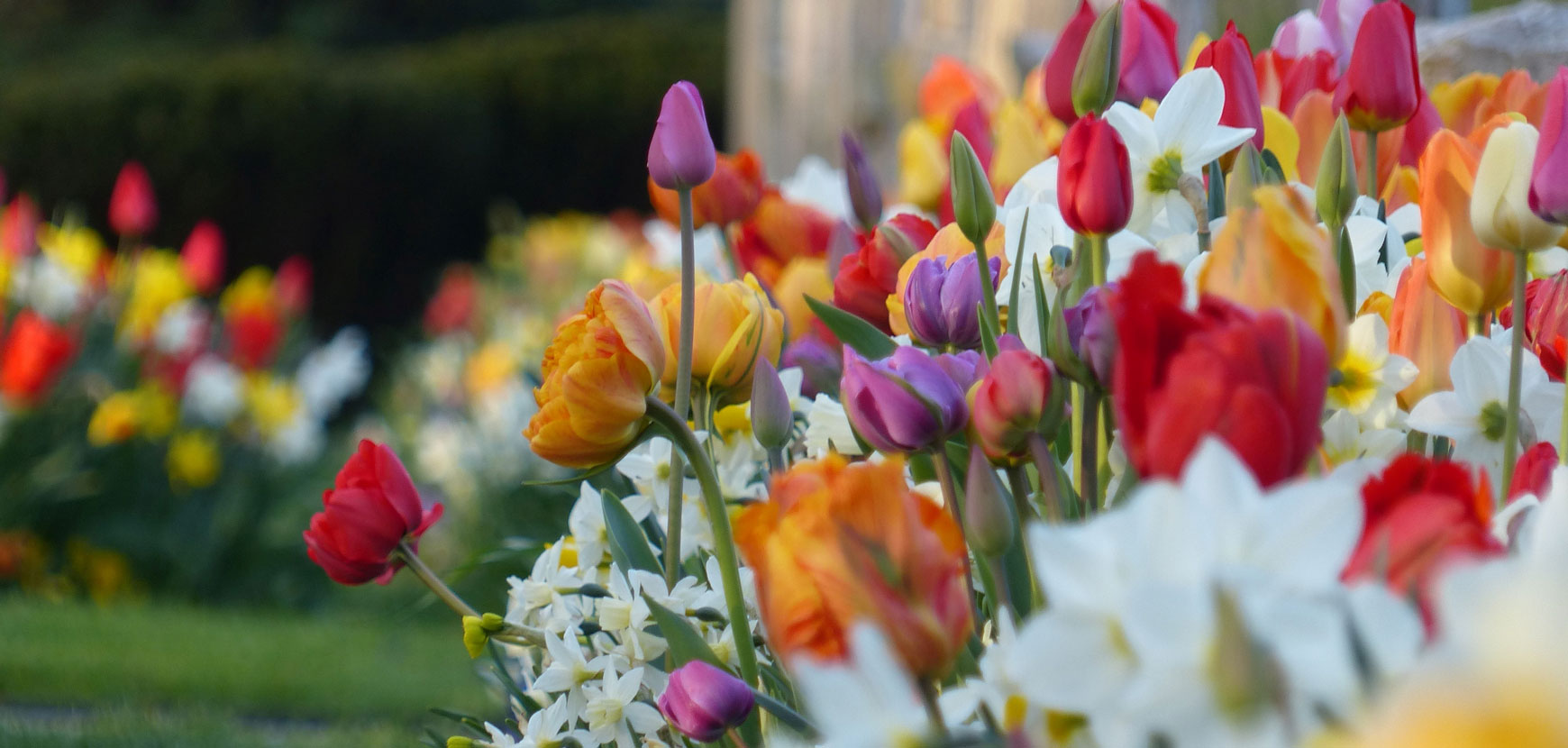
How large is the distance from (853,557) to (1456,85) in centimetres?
85

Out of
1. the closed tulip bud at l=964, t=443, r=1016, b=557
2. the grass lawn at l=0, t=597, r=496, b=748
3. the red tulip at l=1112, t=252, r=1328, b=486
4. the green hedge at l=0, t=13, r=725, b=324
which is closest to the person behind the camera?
the red tulip at l=1112, t=252, r=1328, b=486

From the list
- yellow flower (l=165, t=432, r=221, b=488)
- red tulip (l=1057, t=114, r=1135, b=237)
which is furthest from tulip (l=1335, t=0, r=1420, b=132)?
yellow flower (l=165, t=432, r=221, b=488)

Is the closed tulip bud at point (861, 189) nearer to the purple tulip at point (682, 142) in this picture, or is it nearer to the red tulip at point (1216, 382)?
the purple tulip at point (682, 142)

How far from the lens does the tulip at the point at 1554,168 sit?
0.54 metres

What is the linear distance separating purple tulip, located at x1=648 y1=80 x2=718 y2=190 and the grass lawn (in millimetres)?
1282

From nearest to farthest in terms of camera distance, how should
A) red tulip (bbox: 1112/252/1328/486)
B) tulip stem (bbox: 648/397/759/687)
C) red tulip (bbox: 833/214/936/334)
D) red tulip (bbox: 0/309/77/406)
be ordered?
red tulip (bbox: 1112/252/1328/486)
tulip stem (bbox: 648/397/759/687)
red tulip (bbox: 833/214/936/334)
red tulip (bbox: 0/309/77/406)

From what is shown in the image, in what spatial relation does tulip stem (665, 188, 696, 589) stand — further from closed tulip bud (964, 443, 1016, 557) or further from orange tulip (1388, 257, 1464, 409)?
orange tulip (1388, 257, 1464, 409)

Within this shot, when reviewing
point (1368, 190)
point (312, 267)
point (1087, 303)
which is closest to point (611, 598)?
point (1087, 303)

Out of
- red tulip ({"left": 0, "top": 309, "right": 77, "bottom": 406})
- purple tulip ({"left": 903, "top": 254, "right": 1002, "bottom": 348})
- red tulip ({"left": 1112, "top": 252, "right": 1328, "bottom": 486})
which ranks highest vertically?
red tulip ({"left": 1112, "top": 252, "right": 1328, "bottom": 486})

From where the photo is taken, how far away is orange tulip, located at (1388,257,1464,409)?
2.18 ft

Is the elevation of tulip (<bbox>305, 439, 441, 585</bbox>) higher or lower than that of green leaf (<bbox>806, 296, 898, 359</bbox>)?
lower

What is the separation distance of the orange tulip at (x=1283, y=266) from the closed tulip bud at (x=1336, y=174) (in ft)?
0.70

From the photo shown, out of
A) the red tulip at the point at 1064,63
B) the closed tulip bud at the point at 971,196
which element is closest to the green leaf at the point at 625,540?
the closed tulip bud at the point at 971,196

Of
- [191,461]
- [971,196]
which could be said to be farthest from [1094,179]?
[191,461]
